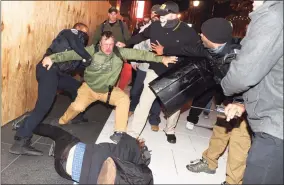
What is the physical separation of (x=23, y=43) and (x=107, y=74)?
1276mm

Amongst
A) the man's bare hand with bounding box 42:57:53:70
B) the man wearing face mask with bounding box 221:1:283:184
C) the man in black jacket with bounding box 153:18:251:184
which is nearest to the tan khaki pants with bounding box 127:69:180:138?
the man in black jacket with bounding box 153:18:251:184

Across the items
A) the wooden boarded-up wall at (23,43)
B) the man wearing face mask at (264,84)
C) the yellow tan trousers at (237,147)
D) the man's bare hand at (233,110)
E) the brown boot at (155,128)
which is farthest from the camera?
the brown boot at (155,128)

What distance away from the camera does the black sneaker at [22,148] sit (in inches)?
114

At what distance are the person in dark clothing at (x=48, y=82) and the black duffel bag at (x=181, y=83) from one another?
1128 mm

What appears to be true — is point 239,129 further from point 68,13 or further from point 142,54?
point 68,13

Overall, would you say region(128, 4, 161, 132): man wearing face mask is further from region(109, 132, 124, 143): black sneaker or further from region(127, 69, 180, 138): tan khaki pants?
region(109, 132, 124, 143): black sneaker

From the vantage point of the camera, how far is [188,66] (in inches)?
115

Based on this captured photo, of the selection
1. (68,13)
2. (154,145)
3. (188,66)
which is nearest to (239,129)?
(188,66)

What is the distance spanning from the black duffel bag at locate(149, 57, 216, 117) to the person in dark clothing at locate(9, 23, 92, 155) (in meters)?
1.13

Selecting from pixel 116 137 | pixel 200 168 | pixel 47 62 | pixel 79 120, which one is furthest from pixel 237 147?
pixel 79 120

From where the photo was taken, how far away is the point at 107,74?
360 cm

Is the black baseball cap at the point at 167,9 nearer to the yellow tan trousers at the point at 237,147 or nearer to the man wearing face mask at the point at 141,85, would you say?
the man wearing face mask at the point at 141,85

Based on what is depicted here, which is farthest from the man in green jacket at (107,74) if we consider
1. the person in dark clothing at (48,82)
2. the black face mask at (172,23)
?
the black face mask at (172,23)

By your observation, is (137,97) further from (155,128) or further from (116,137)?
(116,137)
